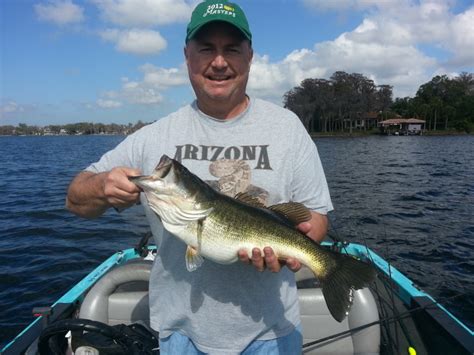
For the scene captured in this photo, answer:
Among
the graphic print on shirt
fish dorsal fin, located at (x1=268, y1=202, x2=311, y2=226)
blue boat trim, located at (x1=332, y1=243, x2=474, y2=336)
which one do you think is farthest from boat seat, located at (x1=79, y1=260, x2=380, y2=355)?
the graphic print on shirt

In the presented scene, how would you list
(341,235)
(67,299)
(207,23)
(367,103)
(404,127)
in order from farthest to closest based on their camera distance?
1. (367,103)
2. (404,127)
3. (341,235)
4. (67,299)
5. (207,23)

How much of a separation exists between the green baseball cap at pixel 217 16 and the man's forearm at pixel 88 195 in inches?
48.7

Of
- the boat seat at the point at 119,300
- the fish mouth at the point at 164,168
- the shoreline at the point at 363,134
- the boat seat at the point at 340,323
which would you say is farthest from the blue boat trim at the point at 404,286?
the shoreline at the point at 363,134

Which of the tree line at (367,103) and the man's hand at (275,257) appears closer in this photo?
the man's hand at (275,257)

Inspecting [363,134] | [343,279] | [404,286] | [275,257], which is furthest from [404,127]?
[275,257]

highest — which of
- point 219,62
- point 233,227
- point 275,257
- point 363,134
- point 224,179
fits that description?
point 219,62

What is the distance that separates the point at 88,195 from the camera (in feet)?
8.94

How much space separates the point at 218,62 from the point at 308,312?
338cm

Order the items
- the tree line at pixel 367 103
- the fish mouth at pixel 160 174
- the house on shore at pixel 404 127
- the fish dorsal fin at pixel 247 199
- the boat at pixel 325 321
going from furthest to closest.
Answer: the tree line at pixel 367 103, the house on shore at pixel 404 127, the boat at pixel 325 321, the fish dorsal fin at pixel 247 199, the fish mouth at pixel 160 174

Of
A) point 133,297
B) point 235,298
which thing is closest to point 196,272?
point 235,298

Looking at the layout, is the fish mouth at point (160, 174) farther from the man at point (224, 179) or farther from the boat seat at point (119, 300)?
the boat seat at point (119, 300)

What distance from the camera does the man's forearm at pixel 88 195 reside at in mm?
2637

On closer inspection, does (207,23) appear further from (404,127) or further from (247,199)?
(404,127)

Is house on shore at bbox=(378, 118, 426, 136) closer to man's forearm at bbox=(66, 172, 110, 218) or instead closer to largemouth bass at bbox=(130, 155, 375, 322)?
largemouth bass at bbox=(130, 155, 375, 322)
